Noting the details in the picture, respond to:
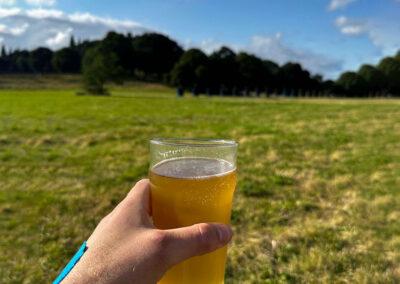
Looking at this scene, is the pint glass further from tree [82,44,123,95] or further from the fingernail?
tree [82,44,123,95]

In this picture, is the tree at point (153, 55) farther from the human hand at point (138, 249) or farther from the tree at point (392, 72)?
the human hand at point (138, 249)

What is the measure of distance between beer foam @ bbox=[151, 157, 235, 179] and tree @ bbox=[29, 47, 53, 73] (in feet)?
491

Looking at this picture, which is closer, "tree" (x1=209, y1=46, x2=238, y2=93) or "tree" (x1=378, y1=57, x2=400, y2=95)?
"tree" (x1=209, y1=46, x2=238, y2=93)

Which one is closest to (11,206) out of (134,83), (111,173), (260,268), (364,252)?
(111,173)

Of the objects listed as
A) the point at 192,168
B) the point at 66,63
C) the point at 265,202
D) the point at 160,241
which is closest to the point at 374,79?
the point at 66,63

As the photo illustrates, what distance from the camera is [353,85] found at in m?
111

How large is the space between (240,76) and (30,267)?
298 ft

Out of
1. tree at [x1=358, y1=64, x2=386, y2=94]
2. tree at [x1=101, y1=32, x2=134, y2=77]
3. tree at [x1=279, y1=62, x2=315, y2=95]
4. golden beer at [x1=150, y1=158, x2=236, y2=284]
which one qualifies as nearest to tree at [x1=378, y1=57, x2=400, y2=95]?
tree at [x1=358, y1=64, x2=386, y2=94]

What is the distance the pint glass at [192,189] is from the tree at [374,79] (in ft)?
385

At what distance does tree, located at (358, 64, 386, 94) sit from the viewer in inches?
4235

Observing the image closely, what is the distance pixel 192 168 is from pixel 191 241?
0.40 meters

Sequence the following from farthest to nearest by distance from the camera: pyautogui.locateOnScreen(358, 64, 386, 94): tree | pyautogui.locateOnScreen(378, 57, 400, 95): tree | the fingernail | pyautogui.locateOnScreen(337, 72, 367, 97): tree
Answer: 1. pyautogui.locateOnScreen(337, 72, 367, 97): tree
2. pyautogui.locateOnScreen(358, 64, 386, 94): tree
3. pyautogui.locateOnScreen(378, 57, 400, 95): tree
4. the fingernail

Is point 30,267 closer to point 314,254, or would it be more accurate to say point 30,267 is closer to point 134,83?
point 314,254

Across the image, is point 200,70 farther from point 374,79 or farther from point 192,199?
point 192,199
